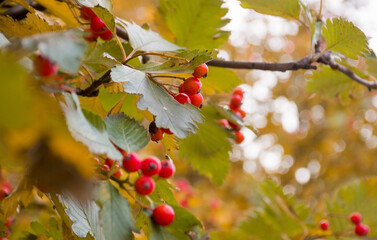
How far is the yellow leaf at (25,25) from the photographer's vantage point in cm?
88

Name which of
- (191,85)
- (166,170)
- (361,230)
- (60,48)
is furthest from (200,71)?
(361,230)

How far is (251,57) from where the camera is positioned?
18.9 feet

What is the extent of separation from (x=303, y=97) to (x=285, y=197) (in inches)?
169

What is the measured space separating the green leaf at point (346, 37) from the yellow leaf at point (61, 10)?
2.65ft

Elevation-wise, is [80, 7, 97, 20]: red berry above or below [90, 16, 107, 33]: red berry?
above

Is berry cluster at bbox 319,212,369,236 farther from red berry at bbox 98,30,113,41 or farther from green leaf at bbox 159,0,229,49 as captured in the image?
red berry at bbox 98,30,113,41

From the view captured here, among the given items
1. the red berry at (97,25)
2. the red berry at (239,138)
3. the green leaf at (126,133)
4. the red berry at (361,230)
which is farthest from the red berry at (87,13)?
the red berry at (361,230)

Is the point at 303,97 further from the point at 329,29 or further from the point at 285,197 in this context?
the point at 329,29

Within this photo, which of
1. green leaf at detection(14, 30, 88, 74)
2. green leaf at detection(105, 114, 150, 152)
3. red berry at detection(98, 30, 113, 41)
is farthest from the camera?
red berry at detection(98, 30, 113, 41)

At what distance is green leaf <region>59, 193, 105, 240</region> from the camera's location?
33.2 inches

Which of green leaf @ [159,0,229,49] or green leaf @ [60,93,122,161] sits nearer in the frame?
green leaf @ [60,93,122,161]

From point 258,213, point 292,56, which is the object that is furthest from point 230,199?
point 258,213

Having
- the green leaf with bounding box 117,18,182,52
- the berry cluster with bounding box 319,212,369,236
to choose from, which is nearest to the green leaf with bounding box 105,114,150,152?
the green leaf with bounding box 117,18,182,52

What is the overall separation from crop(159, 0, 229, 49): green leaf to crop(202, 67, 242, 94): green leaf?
4.2 inches
